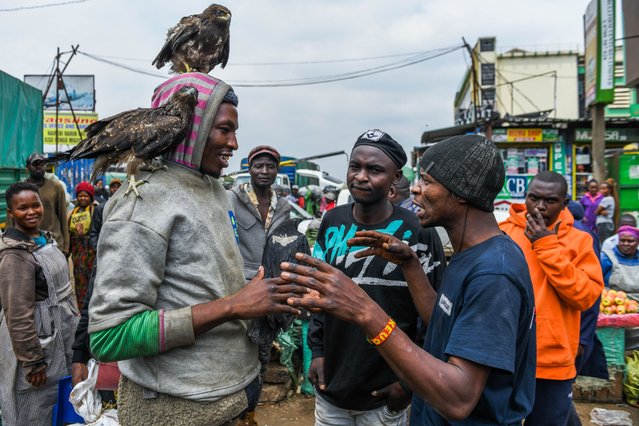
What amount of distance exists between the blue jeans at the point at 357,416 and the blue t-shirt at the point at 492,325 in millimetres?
780

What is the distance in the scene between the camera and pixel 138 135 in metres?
1.57

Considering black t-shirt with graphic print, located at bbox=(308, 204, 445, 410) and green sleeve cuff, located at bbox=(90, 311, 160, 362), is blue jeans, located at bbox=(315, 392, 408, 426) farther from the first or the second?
green sleeve cuff, located at bbox=(90, 311, 160, 362)

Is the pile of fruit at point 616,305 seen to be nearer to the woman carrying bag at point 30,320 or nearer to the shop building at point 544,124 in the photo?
the shop building at point 544,124

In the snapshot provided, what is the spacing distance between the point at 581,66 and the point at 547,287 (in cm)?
3247

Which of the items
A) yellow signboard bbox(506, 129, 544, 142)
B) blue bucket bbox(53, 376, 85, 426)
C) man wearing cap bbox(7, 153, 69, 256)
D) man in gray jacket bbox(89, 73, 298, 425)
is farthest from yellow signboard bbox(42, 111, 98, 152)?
man in gray jacket bbox(89, 73, 298, 425)

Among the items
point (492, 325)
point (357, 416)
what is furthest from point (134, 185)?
point (357, 416)

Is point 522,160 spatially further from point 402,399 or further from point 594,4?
point 402,399

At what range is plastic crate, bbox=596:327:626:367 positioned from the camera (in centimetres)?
516

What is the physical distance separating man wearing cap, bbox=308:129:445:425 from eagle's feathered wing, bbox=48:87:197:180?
3.85 ft

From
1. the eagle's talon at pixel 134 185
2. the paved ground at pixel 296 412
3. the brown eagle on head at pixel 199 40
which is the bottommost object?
the paved ground at pixel 296 412

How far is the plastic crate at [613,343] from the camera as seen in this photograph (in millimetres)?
5156

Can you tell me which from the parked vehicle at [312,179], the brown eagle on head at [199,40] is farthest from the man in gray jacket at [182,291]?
the parked vehicle at [312,179]

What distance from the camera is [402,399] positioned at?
2359 millimetres

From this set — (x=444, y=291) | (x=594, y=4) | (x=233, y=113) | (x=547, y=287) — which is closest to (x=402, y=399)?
(x=444, y=291)
